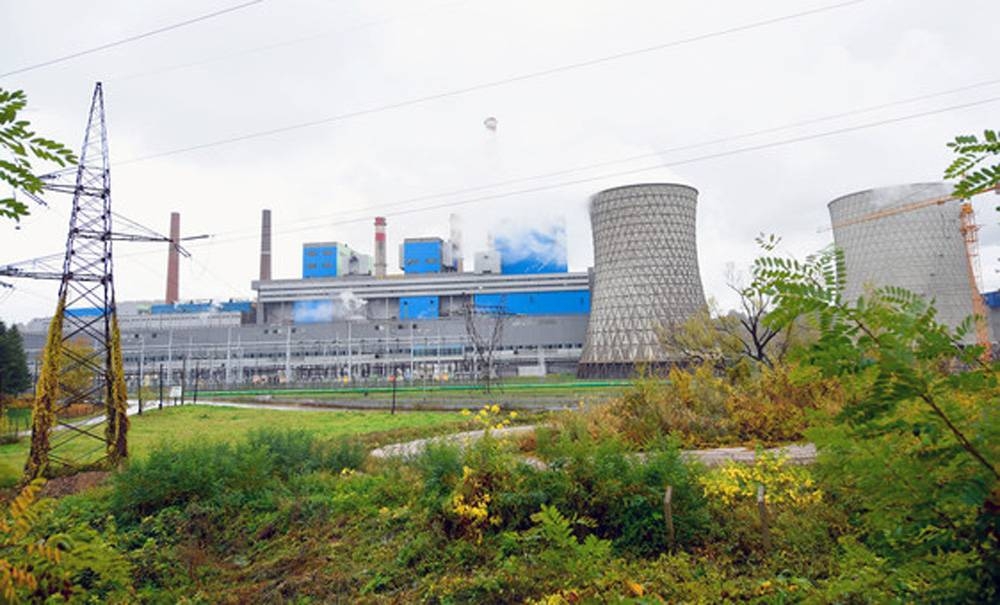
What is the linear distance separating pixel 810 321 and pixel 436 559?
175 inches

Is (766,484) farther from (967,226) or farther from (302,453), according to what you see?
(967,226)

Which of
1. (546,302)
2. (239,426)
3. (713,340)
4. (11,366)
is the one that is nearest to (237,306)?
(546,302)

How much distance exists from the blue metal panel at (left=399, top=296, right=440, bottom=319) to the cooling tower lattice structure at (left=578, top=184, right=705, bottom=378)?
3098cm

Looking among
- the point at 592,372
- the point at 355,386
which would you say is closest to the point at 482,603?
the point at 355,386

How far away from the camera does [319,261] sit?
82.0m

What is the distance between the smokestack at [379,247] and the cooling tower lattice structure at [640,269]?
38.1 metres

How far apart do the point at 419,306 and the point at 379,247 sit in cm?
1055

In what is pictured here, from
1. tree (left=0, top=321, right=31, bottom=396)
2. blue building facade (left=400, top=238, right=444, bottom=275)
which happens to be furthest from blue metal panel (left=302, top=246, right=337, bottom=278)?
tree (left=0, top=321, right=31, bottom=396)

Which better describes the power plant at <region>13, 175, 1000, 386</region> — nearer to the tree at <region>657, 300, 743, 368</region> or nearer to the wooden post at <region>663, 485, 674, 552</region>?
the tree at <region>657, 300, 743, 368</region>

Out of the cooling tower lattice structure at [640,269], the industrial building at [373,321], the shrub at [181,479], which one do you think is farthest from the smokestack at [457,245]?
the shrub at [181,479]

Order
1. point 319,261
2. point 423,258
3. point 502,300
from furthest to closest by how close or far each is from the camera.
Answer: point 319,261, point 423,258, point 502,300

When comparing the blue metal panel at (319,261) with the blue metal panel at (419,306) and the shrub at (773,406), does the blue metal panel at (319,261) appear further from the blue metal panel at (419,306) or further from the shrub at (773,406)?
the shrub at (773,406)

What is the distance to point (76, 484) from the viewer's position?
9.42m

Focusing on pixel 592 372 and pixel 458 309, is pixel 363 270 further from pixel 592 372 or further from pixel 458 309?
pixel 592 372
